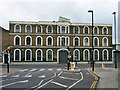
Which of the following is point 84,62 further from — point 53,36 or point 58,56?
point 53,36

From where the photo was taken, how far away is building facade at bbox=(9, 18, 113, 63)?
42688mm

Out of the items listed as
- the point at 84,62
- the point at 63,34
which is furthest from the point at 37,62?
the point at 84,62

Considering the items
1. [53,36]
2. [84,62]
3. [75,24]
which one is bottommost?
[84,62]

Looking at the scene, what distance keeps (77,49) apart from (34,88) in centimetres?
3460

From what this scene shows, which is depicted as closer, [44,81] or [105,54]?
[44,81]

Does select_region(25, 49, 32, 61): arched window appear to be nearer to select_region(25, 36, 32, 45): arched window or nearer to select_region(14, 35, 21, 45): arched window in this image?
select_region(25, 36, 32, 45): arched window

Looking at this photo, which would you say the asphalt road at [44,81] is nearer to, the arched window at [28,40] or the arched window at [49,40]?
the arched window at [28,40]

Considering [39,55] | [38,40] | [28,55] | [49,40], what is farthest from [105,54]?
[28,55]

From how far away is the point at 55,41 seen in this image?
43.9 metres

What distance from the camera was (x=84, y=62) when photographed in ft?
145

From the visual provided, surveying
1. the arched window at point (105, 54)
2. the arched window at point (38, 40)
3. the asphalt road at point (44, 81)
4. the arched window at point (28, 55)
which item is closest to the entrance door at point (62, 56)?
the arched window at point (38, 40)

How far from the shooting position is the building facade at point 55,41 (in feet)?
140

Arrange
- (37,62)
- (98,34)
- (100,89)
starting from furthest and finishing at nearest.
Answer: (98,34)
(37,62)
(100,89)

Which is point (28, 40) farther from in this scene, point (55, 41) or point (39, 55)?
point (55, 41)
